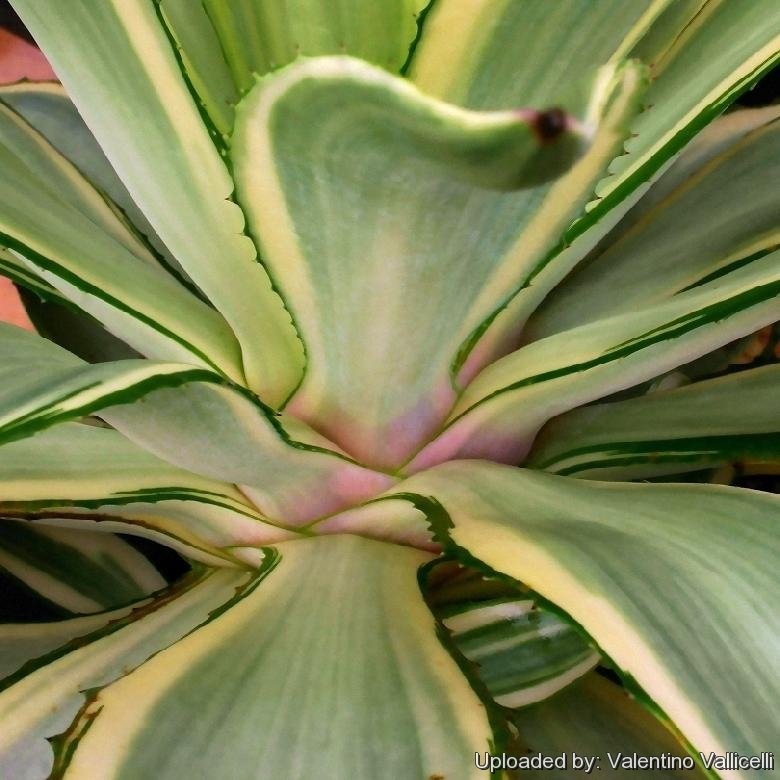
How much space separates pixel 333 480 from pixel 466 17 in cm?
16

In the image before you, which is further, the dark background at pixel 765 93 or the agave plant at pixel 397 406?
the dark background at pixel 765 93

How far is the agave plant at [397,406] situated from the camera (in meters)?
0.22

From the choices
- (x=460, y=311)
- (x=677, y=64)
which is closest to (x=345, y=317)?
(x=460, y=311)

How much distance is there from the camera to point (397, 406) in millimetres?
313

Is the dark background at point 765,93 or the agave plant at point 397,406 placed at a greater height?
the dark background at point 765,93

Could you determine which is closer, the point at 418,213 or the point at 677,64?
the point at 418,213

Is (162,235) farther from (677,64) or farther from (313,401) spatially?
(677,64)

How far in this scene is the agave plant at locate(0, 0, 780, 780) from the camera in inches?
8.8

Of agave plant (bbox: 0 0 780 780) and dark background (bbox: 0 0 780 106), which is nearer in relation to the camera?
agave plant (bbox: 0 0 780 780)

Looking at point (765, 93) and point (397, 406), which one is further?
point (765, 93)

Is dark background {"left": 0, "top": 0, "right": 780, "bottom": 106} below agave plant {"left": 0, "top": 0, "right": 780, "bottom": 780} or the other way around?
the other way around

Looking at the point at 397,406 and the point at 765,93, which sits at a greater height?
the point at 765,93

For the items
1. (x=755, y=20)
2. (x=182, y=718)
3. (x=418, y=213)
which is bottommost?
(x=182, y=718)

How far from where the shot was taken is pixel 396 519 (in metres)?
0.31
